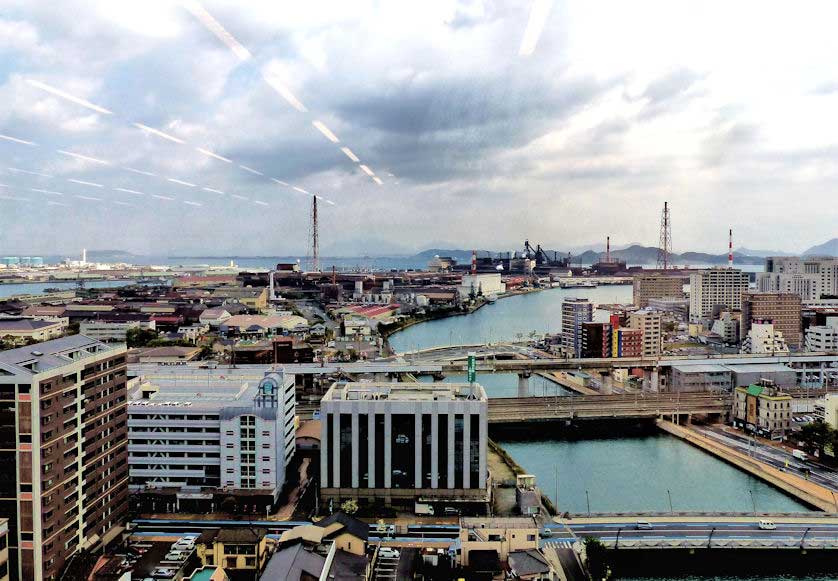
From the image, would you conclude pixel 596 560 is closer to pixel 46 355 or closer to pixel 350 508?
pixel 350 508

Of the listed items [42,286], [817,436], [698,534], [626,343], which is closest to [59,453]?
[698,534]

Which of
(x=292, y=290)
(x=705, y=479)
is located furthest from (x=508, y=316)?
(x=705, y=479)

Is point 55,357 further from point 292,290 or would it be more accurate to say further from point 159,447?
point 292,290

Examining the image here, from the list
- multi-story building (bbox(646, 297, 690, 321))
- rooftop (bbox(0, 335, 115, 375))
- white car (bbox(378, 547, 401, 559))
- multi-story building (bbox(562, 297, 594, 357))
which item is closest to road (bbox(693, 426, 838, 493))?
white car (bbox(378, 547, 401, 559))

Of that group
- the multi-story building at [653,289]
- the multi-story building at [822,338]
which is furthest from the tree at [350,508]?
the multi-story building at [653,289]

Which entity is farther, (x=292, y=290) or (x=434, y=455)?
(x=292, y=290)

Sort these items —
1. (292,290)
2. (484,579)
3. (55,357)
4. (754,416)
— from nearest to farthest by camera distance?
(484,579), (55,357), (754,416), (292,290)
